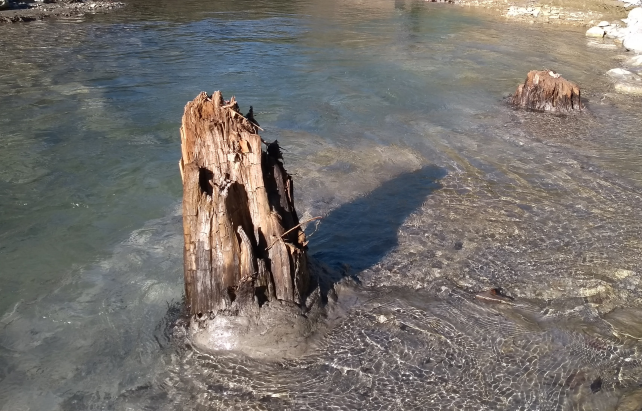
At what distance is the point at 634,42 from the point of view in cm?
1709

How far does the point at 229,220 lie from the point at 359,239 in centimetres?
217

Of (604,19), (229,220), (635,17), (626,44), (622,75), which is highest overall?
(635,17)

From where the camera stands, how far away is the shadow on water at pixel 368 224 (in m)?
5.58

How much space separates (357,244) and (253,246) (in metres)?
1.84

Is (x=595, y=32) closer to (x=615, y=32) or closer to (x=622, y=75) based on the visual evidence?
(x=615, y=32)

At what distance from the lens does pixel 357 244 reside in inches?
232

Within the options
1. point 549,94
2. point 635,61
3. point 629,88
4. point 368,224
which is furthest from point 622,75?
point 368,224

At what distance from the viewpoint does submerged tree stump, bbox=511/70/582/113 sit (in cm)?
1063

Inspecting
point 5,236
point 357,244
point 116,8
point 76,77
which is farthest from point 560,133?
point 116,8

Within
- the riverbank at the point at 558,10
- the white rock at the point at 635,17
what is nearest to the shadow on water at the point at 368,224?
the white rock at the point at 635,17

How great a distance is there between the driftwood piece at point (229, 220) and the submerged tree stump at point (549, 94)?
26.2 feet

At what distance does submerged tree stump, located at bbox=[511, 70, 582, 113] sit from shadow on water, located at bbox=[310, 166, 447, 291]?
4.13m

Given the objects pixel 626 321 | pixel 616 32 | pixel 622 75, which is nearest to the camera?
pixel 626 321

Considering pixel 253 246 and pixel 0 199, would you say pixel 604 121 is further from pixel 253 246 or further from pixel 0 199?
pixel 0 199
